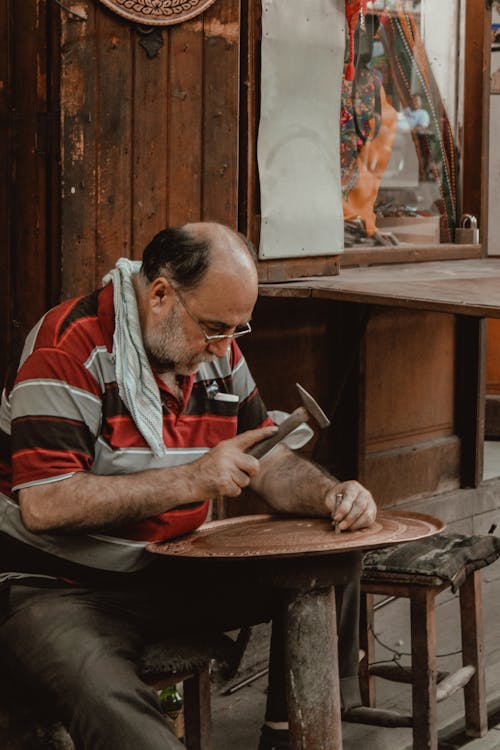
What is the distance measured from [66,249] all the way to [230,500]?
1.34m

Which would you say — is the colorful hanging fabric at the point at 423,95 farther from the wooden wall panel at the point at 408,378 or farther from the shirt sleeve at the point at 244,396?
the shirt sleeve at the point at 244,396

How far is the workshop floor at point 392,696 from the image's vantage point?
419 centimetres

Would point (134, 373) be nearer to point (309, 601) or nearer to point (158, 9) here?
point (309, 601)

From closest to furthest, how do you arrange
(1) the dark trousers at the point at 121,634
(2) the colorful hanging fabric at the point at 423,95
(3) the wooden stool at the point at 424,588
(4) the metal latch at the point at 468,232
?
(1) the dark trousers at the point at 121,634 < (3) the wooden stool at the point at 424,588 < (2) the colorful hanging fabric at the point at 423,95 < (4) the metal latch at the point at 468,232

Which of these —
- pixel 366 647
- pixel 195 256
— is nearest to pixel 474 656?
pixel 366 647

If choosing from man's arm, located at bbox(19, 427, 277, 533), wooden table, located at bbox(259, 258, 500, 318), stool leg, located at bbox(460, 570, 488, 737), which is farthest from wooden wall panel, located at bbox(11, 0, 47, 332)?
stool leg, located at bbox(460, 570, 488, 737)

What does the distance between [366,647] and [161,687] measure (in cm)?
134

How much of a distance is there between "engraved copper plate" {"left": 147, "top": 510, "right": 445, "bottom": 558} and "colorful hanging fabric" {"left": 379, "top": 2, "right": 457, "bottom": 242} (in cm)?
310

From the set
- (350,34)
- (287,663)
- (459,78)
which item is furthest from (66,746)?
(459,78)

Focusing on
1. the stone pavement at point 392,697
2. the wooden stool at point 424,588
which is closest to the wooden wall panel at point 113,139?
the wooden stool at point 424,588

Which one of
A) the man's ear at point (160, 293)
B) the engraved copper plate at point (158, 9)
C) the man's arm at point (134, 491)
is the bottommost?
the man's arm at point (134, 491)

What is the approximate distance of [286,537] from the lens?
121 inches

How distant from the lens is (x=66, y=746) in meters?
2.96

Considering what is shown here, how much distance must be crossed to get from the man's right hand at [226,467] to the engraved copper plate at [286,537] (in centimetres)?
14
